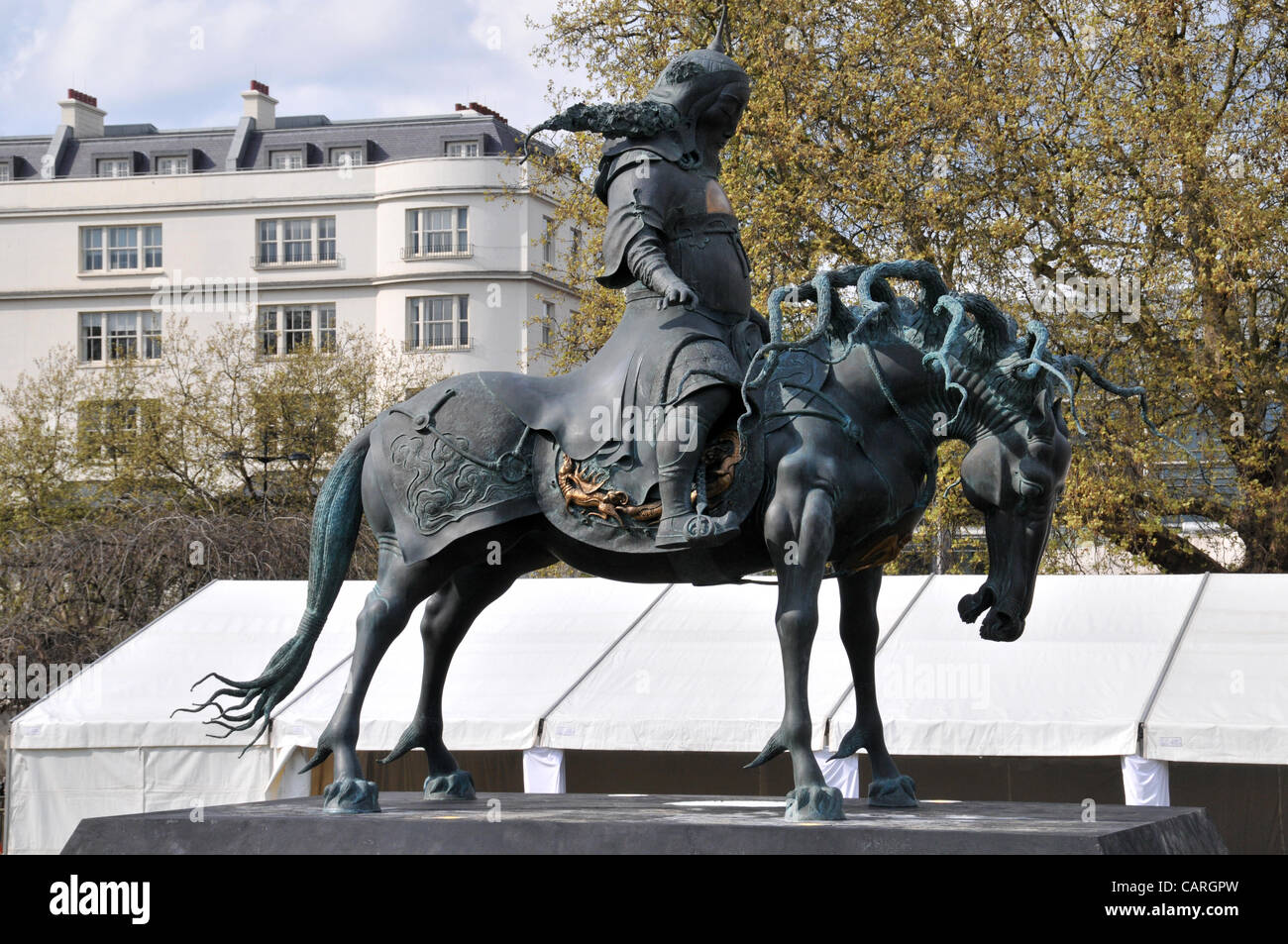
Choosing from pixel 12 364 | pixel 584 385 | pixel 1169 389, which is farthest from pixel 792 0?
pixel 12 364

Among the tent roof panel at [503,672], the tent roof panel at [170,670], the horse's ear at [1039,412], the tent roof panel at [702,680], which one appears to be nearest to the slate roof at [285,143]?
the tent roof panel at [170,670]

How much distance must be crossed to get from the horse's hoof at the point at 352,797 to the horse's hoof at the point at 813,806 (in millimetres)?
1772

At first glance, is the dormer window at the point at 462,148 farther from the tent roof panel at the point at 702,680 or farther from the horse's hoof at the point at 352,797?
the horse's hoof at the point at 352,797

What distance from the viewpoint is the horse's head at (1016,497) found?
604 centimetres

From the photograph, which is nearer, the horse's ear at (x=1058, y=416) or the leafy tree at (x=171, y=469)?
the horse's ear at (x=1058, y=416)

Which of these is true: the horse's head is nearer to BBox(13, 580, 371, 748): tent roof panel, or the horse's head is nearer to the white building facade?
BBox(13, 580, 371, 748): tent roof panel

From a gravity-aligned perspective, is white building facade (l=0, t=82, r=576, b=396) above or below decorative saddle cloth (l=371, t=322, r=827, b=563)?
above

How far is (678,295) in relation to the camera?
6164 millimetres

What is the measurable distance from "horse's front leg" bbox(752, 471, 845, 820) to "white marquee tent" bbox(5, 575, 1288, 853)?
580cm

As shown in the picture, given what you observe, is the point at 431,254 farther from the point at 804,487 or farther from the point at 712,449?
the point at 804,487

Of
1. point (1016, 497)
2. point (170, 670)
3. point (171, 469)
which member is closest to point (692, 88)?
point (1016, 497)

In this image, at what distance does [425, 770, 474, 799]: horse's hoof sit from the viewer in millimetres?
7082

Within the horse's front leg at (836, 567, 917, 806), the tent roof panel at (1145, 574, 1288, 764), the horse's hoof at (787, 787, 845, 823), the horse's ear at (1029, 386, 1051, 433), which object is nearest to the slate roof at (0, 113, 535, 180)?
the tent roof panel at (1145, 574, 1288, 764)

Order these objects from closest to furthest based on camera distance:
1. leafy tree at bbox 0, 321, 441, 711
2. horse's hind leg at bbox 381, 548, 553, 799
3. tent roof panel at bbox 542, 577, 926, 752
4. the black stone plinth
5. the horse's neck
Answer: the black stone plinth → the horse's neck → horse's hind leg at bbox 381, 548, 553, 799 → tent roof panel at bbox 542, 577, 926, 752 → leafy tree at bbox 0, 321, 441, 711
